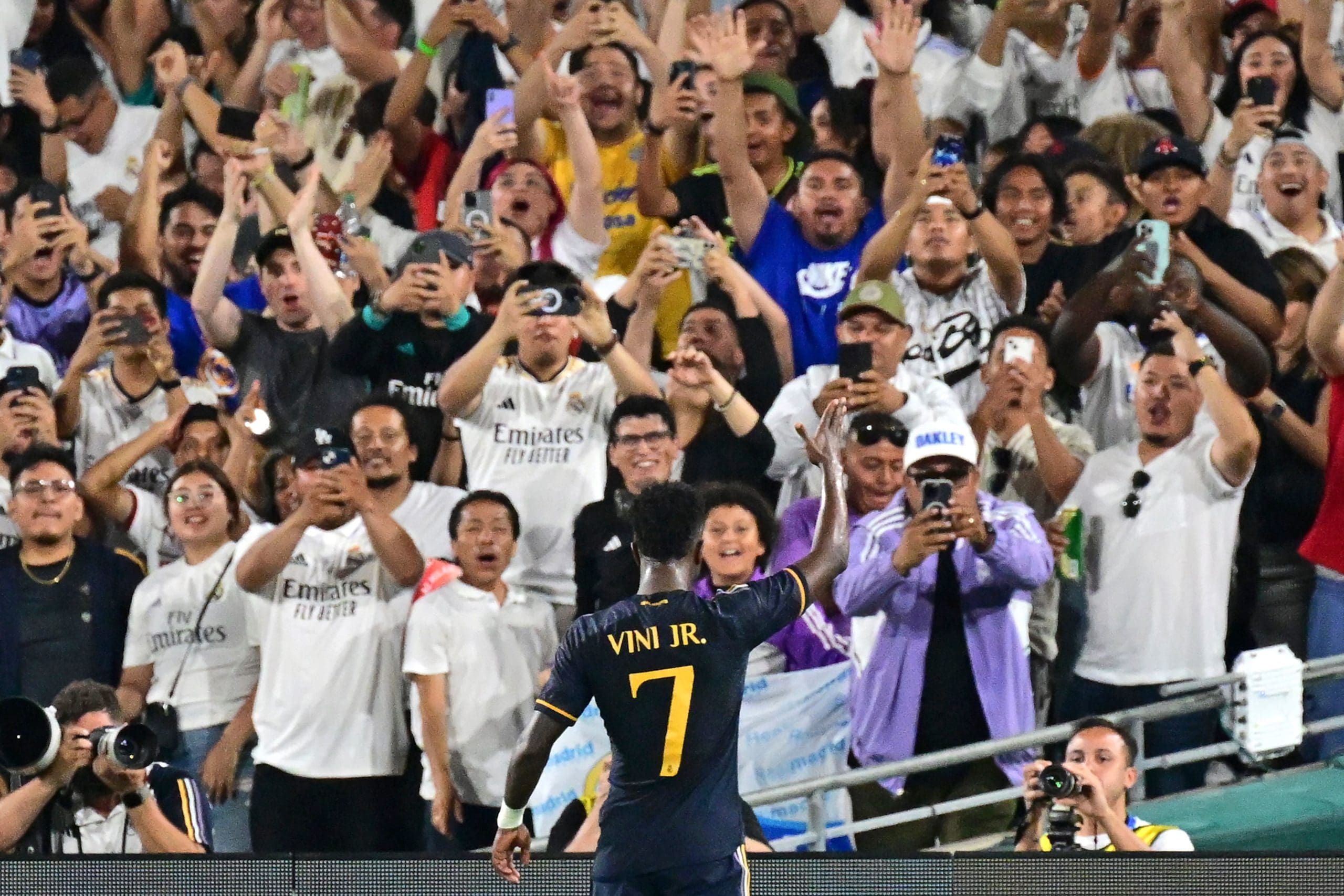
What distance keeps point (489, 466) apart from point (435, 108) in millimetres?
2958

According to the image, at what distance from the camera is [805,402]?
8.27 metres

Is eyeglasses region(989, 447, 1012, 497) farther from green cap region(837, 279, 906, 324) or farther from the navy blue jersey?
the navy blue jersey

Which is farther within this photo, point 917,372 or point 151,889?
point 917,372

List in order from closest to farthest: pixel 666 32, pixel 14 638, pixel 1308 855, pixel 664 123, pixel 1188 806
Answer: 1. pixel 1308 855
2. pixel 1188 806
3. pixel 14 638
4. pixel 664 123
5. pixel 666 32

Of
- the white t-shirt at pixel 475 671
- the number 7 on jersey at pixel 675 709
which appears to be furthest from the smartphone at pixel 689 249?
the number 7 on jersey at pixel 675 709

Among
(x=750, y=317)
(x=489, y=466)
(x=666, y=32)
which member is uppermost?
(x=666, y=32)

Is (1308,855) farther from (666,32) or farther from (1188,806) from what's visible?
(666,32)

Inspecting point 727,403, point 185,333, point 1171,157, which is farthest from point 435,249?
point 1171,157

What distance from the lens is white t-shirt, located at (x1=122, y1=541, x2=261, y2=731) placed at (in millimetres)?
8195

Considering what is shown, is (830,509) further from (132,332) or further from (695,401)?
(132,332)

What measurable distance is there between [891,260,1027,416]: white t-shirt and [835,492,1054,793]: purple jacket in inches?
47.6

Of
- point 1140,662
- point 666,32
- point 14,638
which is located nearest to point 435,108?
point 666,32

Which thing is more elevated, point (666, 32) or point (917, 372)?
point (666, 32)

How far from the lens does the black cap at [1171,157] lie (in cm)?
876
